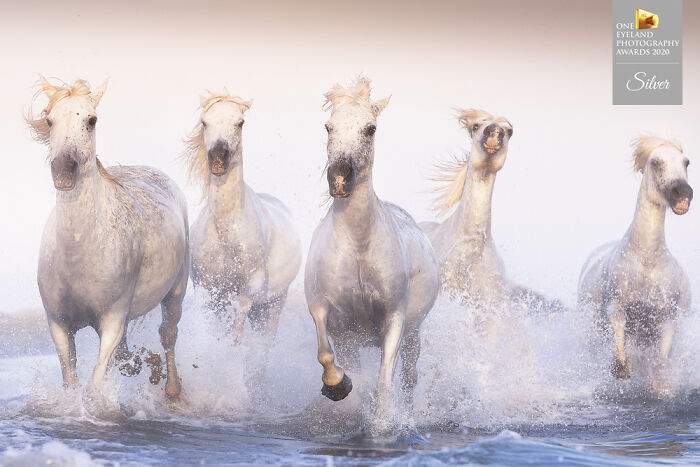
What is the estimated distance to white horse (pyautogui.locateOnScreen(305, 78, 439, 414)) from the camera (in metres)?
4.59

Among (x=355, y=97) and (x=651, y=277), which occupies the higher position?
(x=355, y=97)

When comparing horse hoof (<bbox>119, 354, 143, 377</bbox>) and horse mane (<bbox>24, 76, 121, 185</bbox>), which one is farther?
horse hoof (<bbox>119, 354, 143, 377</bbox>)

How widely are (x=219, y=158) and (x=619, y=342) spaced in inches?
98.4

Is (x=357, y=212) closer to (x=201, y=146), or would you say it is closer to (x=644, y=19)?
(x=201, y=146)

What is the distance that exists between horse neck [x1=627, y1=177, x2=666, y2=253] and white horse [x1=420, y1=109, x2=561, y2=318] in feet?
2.32

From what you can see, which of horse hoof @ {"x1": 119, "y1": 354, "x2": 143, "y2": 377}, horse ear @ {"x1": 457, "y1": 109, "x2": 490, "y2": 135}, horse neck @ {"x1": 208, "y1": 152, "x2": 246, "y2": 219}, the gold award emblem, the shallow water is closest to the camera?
the shallow water

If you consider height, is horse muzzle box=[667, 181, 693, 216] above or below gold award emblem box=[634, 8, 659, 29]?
below

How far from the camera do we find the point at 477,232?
6.30 meters

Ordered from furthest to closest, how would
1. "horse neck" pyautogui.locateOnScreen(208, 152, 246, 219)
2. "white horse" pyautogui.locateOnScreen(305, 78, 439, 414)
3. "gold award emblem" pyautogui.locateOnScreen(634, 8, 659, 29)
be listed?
"gold award emblem" pyautogui.locateOnScreen(634, 8, 659, 29), "horse neck" pyautogui.locateOnScreen(208, 152, 246, 219), "white horse" pyautogui.locateOnScreen(305, 78, 439, 414)

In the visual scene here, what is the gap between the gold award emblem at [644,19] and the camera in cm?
895

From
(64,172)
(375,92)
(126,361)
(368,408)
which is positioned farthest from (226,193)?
(375,92)

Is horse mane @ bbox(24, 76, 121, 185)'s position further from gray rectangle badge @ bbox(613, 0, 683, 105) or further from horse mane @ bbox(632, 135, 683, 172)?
gray rectangle badge @ bbox(613, 0, 683, 105)

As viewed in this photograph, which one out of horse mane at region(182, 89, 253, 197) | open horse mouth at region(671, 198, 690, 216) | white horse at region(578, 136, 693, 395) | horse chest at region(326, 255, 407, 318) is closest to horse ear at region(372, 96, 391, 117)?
horse chest at region(326, 255, 407, 318)

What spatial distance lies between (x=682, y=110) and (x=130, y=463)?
28.7ft
